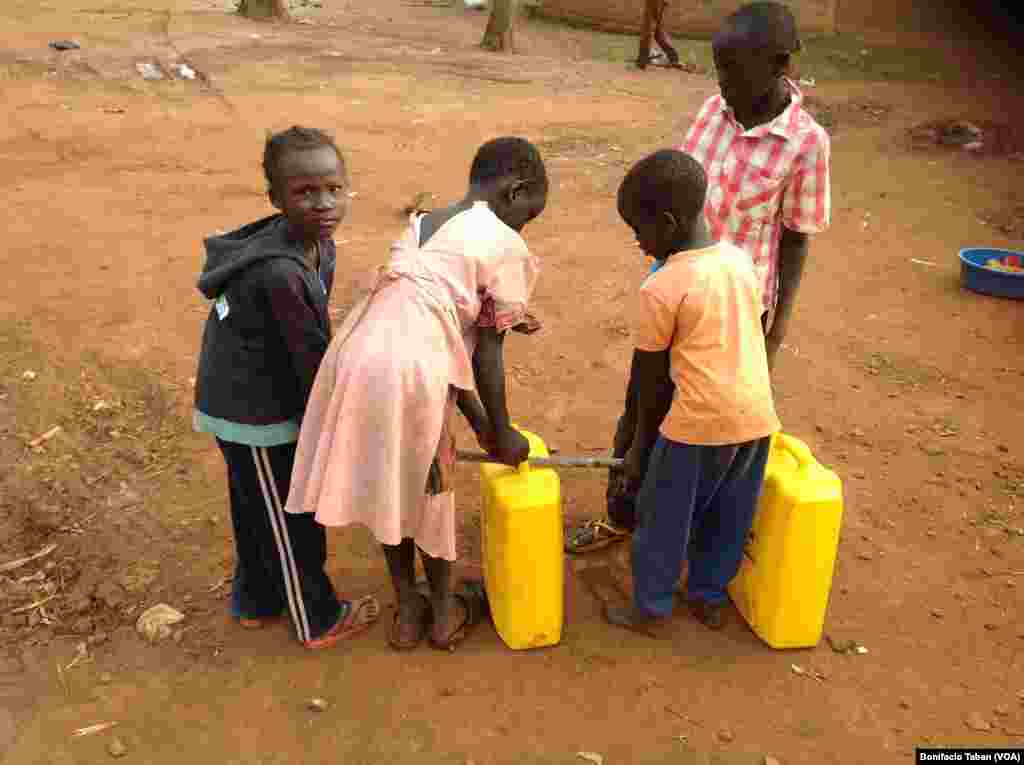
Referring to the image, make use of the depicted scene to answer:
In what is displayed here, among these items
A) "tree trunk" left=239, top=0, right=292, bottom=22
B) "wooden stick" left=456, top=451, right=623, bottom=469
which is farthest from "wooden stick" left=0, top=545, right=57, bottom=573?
"tree trunk" left=239, top=0, right=292, bottom=22

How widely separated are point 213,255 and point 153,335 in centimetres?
224

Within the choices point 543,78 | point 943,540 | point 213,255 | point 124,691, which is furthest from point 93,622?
point 543,78

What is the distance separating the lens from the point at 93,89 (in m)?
8.78

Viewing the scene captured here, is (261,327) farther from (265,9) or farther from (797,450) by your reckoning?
(265,9)

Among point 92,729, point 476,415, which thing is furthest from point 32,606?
point 476,415

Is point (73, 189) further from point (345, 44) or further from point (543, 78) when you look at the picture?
point (345, 44)

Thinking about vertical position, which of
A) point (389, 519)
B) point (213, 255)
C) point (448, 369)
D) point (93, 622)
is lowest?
point (93, 622)

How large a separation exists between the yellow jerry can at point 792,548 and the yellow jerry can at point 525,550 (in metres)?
0.55

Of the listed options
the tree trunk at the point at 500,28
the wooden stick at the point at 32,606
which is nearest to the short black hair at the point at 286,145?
the wooden stick at the point at 32,606

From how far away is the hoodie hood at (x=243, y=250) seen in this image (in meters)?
2.04

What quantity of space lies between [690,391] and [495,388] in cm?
47

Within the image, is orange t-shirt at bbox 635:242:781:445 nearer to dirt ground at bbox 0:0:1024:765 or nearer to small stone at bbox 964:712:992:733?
dirt ground at bbox 0:0:1024:765

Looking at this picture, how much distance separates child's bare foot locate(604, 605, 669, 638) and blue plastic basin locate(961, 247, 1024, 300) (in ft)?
11.1

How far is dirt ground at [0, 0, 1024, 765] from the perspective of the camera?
2271 millimetres
